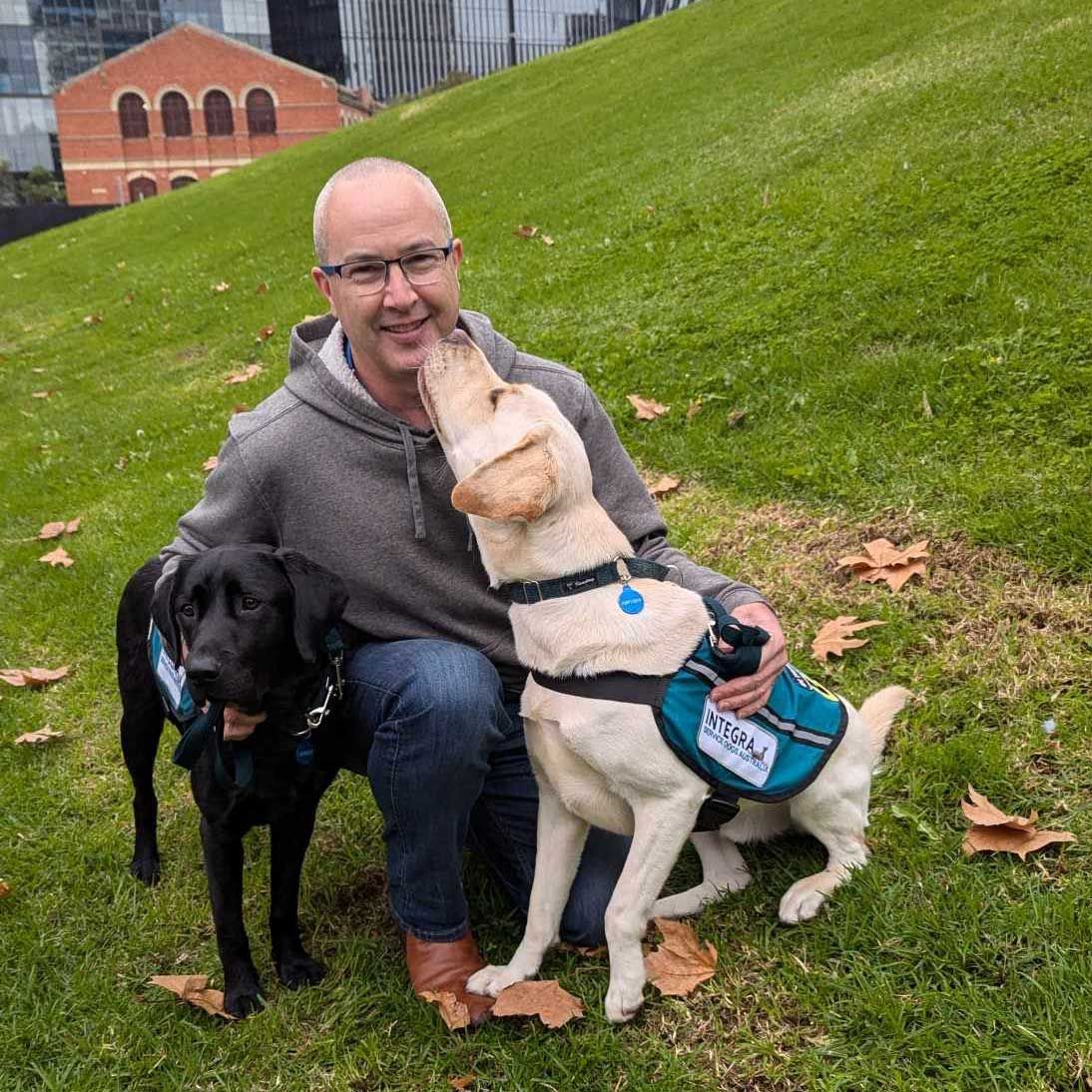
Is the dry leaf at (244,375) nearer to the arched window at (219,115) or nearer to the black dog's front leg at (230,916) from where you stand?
the black dog's front leg at (230,916)

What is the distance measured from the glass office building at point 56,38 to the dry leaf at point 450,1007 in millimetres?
86988

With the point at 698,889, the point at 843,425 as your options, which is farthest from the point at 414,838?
the point at 843,425

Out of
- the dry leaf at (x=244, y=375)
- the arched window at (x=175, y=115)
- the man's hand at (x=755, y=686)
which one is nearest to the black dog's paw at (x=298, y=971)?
the man's hand at (x=755, y=686)

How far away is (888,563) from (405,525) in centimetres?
210

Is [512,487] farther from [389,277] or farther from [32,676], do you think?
[32,676]

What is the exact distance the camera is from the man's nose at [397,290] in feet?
9.07

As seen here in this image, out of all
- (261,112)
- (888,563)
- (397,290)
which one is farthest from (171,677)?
(261,112)

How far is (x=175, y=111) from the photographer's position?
194 ft

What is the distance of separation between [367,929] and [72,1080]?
85 centimetres

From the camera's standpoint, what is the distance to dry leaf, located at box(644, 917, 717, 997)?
2482 millimetres

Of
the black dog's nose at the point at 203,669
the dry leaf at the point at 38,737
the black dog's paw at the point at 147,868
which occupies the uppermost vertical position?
the black dog's nose at the point at 203,669

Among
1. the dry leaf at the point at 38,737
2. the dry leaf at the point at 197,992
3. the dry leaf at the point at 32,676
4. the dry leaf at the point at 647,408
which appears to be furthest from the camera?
the dry leaf at the point at 647,408

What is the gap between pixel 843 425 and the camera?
192 inches

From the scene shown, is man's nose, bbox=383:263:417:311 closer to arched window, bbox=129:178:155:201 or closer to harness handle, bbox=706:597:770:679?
harness handle, bbox=706:597:770:679
